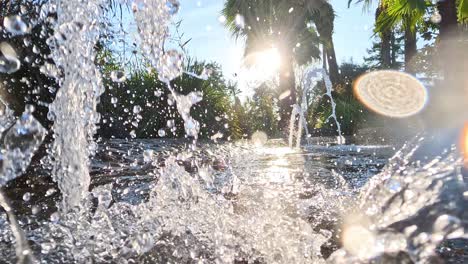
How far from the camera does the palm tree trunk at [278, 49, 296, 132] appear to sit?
1469 cm

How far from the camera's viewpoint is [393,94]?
1396 centimetres

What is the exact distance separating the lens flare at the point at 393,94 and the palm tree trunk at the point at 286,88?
2.03 meters

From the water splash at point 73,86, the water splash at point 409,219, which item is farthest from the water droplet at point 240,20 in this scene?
the water splash at point 409,219

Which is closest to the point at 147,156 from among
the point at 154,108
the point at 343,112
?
the point at 154,108

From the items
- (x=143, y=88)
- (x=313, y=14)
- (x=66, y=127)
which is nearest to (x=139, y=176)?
(x=66, y=127)

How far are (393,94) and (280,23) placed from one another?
16.5ft

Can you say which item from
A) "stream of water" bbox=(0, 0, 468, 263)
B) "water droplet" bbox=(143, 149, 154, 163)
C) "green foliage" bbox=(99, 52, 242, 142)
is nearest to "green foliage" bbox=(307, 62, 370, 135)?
"green foliage" bbox=(99, 52, 242, 142)

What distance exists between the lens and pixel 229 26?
18719 millimetres

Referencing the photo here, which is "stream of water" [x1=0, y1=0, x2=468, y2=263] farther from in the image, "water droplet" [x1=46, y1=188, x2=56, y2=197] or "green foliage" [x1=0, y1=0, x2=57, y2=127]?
"green foliage" [x1=0, y1=0, x2=57, y2=127]

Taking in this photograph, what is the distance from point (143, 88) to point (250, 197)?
7579mm

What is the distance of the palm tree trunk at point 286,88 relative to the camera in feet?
48.2

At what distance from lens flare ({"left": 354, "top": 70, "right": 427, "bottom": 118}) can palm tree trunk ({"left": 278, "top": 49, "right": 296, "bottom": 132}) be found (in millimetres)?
2029

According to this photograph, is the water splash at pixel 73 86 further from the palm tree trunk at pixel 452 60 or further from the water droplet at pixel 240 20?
the water droplet at pixel 240 20

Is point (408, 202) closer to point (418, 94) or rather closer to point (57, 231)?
point (57, 231)
